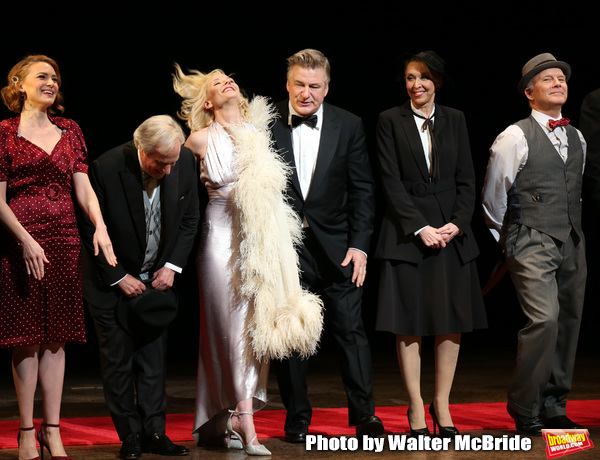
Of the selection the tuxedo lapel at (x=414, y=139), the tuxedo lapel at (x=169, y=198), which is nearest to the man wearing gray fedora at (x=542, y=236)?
the tuxedo lapel at (x=414, y=139)

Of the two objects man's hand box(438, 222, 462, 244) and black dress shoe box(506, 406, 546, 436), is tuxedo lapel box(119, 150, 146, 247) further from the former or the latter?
black dress shoe box(506, 406, 546, 436)

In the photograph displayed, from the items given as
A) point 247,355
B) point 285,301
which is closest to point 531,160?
point 285,301

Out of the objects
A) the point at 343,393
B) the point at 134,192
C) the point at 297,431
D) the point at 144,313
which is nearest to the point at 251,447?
the point at 297,431

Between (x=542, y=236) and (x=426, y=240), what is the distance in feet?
1.84

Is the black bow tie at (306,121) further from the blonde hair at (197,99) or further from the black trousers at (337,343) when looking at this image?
the black trousers at (337,343)

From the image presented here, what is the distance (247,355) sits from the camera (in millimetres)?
3600

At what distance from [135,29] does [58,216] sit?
3.34 meters

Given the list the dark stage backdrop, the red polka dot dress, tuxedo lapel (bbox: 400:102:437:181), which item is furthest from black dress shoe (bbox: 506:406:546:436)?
the dark stage backdrop

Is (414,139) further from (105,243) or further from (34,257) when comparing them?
(34,257)

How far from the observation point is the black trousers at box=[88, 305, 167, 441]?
11.4 feet

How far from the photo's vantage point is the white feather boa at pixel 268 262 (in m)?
3.52

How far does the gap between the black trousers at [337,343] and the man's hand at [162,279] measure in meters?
0.60

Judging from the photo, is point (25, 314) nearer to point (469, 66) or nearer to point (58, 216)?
point (58, 216)

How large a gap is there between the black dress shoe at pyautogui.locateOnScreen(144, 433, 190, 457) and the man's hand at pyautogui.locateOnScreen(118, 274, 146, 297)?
0.61 meters
